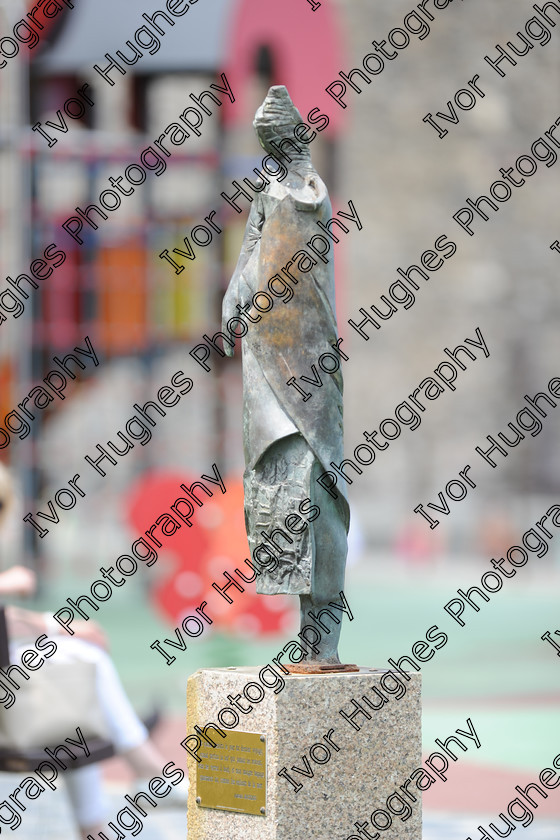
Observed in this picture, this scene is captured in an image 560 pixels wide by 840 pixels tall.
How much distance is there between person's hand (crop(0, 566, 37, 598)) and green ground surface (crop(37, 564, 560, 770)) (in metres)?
3.19

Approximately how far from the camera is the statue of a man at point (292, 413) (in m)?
6.00

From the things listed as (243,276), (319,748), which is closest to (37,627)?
(319,748)

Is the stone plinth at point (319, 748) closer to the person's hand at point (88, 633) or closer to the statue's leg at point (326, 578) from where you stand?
the statue's leg at point (326, 578)

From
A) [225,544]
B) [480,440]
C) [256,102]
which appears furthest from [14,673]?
[480,440]

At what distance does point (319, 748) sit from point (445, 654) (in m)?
10.3

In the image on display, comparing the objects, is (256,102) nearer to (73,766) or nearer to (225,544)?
(225,544)

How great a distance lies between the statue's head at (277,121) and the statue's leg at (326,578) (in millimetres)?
1330

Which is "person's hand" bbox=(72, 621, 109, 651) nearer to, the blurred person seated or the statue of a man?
the blurred person seated

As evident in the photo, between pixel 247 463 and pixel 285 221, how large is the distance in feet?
3.00

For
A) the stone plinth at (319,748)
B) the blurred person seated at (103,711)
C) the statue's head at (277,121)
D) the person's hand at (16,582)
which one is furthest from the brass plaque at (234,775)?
the statue's head at (277,121)

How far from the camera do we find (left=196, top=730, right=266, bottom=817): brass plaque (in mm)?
5832

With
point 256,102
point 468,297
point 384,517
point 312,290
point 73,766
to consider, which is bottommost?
point 384,517

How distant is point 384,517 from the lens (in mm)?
35562

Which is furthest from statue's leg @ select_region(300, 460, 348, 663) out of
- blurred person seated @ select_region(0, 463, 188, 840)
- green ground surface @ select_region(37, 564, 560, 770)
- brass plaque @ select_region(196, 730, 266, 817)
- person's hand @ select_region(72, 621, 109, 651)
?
Result: green ground surface @ select_region(37, 564, 560, 770)
